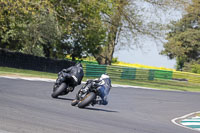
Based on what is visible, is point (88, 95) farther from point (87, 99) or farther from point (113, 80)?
point (113, 80)

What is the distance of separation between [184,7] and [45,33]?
1265 centimetres

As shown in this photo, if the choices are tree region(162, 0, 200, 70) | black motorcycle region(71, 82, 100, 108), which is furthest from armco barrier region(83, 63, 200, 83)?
black motorcycle region(71, 82, 100, 108)

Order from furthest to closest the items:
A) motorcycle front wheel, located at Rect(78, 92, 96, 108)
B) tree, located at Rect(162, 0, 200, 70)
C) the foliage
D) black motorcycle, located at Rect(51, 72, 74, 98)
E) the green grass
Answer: tree, located at Rect(162, 0, 200, 70) → the foliage → the green grass → black motorcycle, located at Rect(51, 72, 74, 98) → motorcycle front wheel, located at Rect(78, 92, 96, 108)

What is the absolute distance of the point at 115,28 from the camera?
40.6 metres

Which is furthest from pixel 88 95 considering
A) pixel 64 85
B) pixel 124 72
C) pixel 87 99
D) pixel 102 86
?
pixel 124 72

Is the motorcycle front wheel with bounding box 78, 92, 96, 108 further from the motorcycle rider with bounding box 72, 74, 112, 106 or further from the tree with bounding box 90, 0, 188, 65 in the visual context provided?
the tree with bounding box 90, 0, 188, 65

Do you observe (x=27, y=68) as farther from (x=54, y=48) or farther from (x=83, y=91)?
(x=83, y=91)

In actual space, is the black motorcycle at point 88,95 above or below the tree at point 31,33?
below

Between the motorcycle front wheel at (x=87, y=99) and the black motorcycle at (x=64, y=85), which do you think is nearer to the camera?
the motorcycle front wheel at (x=87, y=99)

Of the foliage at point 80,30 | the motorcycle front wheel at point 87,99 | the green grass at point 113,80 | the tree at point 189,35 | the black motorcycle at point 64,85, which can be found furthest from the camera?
the tree at point 189,35

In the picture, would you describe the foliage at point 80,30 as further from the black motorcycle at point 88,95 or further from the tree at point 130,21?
the black motorcycle at point 88,95

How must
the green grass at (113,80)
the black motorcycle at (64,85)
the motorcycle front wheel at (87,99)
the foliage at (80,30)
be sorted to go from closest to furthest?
the motorcycle front wheel at (87,99)
the black motorcycle at (64,85)
the green grass at (113,80)
the foliage at (80,30)

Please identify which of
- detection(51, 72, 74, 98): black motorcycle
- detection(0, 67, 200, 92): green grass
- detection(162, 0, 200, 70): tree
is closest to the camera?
detection(51, 72, 74, 98): black motorcycle

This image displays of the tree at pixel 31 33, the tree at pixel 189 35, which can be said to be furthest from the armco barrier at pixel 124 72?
the tree at pixel 189 35
